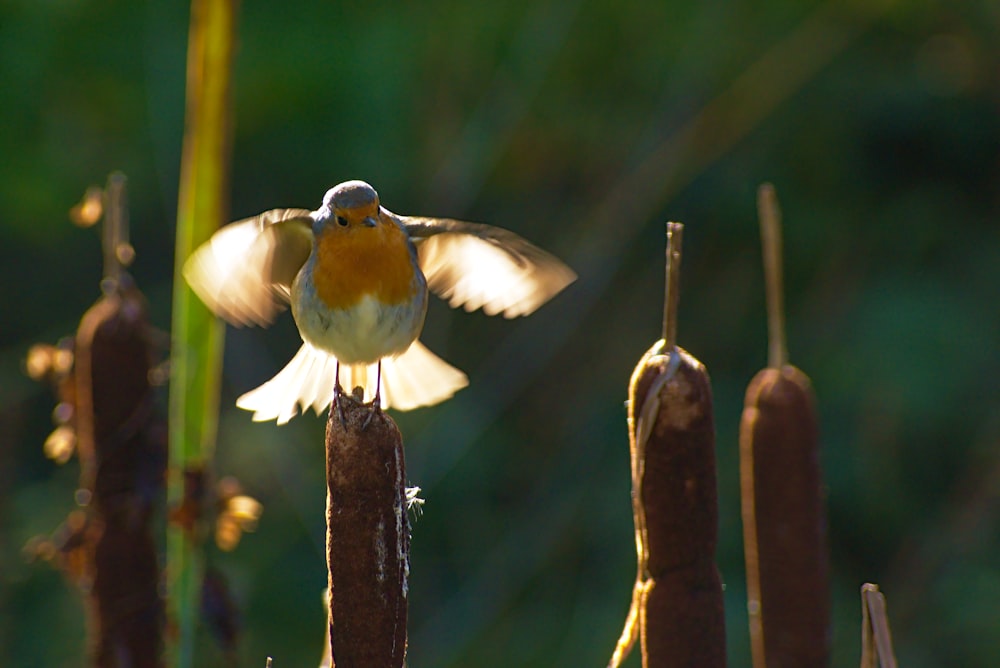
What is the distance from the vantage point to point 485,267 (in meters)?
2.17

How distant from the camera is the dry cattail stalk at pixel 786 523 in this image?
1842 millimetres

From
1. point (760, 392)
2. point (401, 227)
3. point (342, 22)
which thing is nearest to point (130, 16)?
point (342, 22)

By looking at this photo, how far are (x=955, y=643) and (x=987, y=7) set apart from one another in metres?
2.70

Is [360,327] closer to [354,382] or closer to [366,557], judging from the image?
[354,382]

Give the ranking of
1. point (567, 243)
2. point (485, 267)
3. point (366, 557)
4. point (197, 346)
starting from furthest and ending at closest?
point (567, 243) < point (485, 267) < point (197, 346) < point (366, 557)

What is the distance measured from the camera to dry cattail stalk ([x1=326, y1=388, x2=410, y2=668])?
1258mm

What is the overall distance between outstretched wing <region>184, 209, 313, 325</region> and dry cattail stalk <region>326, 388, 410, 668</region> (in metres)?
0.72

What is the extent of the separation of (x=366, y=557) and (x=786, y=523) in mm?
798

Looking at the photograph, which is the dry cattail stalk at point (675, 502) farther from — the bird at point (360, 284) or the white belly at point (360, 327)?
the white belly at point (360, 327)

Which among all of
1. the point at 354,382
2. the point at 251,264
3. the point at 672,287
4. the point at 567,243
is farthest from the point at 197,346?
the point at 567,243

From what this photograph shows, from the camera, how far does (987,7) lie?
5.82 m

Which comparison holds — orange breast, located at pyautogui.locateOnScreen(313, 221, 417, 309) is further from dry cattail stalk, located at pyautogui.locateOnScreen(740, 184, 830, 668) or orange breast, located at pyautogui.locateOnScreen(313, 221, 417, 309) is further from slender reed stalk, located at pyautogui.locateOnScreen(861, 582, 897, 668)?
slender reed stalk, located at pyautogui.locateOnScreen(861, 582, 897, 668)

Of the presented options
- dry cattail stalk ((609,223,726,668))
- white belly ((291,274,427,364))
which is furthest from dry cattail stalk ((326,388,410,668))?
white belly ((291,274,427,364))

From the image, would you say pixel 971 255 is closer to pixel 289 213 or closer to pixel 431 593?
pixel 431 593
